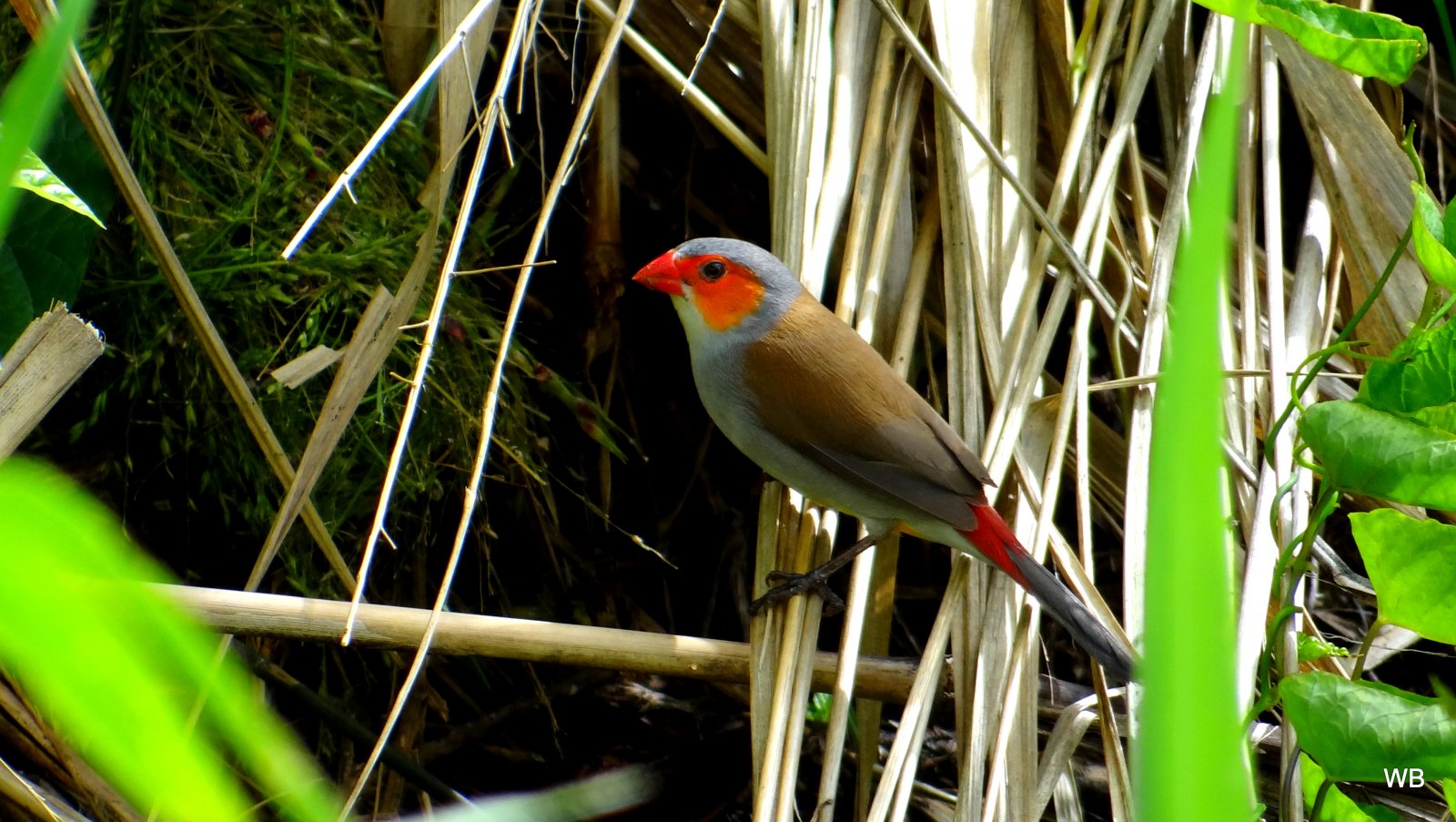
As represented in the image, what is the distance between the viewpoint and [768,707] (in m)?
2.04

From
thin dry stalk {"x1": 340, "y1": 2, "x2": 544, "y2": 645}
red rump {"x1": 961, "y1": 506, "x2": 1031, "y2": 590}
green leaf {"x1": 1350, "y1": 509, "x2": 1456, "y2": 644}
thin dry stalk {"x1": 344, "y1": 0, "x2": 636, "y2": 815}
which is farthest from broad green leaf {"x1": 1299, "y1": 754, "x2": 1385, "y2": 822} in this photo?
thin dry stalk {"x1": 340, "y1": 2, "x2": 544, "y2": 645}

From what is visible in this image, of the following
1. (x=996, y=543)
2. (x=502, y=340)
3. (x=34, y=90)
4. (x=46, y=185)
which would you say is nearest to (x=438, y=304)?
(x=502, y=340)

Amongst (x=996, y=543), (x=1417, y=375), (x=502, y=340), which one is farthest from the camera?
(x=996, y=543)

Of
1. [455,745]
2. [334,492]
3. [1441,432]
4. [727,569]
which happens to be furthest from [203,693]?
[727,569]

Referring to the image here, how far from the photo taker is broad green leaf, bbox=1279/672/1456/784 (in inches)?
59.2

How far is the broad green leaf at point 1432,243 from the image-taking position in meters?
1.63

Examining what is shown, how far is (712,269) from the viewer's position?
2582 mm

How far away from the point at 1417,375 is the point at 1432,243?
0.20m

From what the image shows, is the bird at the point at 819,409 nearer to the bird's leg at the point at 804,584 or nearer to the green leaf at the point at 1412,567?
the bird's leg at the point at 804,584

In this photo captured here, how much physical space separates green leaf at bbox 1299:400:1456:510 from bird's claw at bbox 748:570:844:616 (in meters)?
0.90

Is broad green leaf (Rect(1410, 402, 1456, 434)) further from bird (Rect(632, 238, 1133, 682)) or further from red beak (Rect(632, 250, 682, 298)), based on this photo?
red beak (Rect(632, 250, 682, 298))

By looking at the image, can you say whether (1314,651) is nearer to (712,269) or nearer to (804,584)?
(804,584)

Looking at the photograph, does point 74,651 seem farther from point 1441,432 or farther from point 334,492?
point 334,492

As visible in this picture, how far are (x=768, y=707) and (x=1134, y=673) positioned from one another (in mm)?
613
